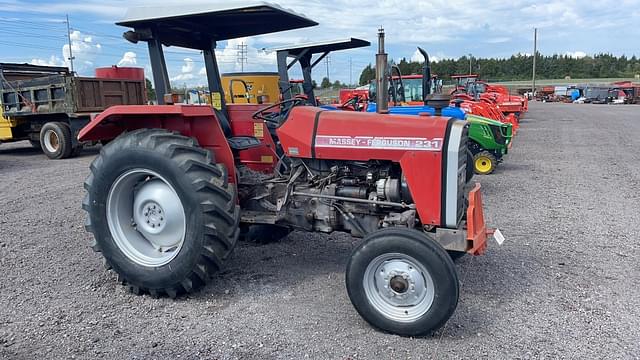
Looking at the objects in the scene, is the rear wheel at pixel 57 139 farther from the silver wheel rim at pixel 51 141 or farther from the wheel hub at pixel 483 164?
the wheel hub at pixel 483 164

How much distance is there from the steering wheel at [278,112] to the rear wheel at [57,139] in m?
9.25

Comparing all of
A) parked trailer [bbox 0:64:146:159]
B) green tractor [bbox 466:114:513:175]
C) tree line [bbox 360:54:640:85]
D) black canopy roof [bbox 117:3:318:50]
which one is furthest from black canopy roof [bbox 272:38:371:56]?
tree line [bbox 360:54:640:85]

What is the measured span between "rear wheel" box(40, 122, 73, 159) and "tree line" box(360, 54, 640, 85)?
68.1 meters

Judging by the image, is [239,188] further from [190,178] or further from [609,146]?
[609,146]

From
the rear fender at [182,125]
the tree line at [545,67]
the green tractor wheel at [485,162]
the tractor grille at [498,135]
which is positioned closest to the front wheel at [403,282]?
the rear fender at [182,125]

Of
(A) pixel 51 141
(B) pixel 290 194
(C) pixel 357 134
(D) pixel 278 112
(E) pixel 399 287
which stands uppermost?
(D) pixel 278 112

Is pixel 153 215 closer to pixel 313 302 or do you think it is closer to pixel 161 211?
pixel 161 211

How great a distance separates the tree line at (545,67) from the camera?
75.8m

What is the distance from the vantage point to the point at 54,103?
39.4 ft

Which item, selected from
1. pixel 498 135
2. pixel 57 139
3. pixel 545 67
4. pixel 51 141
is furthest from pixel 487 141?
pixel 545 67

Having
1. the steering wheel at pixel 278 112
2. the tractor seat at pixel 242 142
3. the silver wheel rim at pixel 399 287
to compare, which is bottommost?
the silver wheel rim at pixel 399 287

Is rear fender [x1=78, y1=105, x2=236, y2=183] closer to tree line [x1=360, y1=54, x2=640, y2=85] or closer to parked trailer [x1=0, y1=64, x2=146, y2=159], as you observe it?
parked trailer [x1=0, y1=64, x2=146, y2=159]

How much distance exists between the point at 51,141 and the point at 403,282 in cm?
1168

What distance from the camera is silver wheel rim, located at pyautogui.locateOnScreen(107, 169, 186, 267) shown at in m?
3.77
